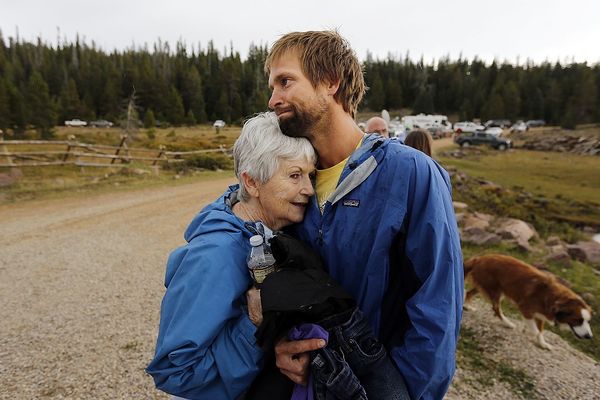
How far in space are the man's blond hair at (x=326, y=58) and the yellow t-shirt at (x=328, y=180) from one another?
297 mm

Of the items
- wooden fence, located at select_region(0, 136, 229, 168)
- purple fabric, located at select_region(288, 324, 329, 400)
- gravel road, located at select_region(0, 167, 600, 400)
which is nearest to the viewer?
purple fabric, located at select_region(288, 324, 329, 400)

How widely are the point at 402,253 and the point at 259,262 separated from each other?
1.97 feet

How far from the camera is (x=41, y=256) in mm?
7398

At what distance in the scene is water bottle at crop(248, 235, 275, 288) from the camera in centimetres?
152

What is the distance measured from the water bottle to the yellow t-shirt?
0.44 meters

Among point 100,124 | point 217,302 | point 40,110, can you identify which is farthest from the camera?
point 100,124

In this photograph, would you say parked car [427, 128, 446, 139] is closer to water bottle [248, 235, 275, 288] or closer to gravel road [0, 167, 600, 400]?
gravel road [0, 167, 600, 400]

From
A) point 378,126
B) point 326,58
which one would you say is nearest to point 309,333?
point 326,58

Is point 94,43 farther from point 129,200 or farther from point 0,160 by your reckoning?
point 129,200

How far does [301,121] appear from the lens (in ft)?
5.89

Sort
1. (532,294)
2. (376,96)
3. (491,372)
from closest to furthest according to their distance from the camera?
1. (491,372)
2. (532,294)
3. (376,96)

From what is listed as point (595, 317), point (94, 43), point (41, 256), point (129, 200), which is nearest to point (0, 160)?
point (129, 200)

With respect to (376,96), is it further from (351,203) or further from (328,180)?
(351,203)

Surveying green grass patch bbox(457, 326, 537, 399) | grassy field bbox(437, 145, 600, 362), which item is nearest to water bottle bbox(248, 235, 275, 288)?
green grass patch bbox(457, 326, 537, 399)
